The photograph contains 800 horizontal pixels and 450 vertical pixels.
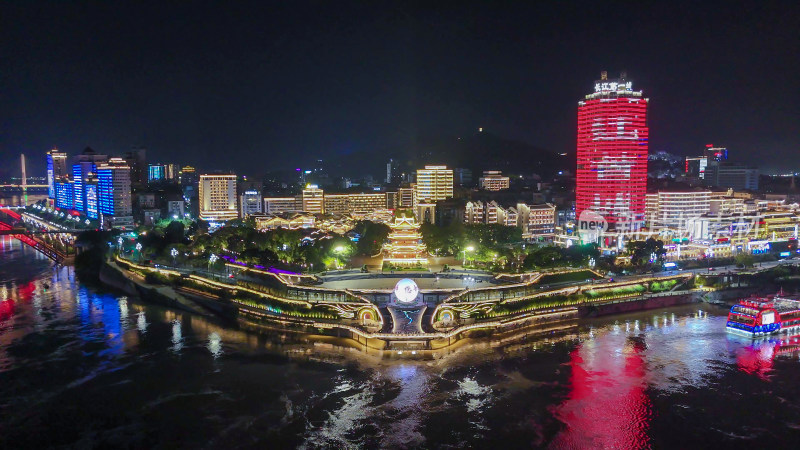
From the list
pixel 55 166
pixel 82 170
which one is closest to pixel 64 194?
pixel 82 170

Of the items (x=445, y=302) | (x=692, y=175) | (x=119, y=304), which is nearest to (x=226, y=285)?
(x=119, y=304)

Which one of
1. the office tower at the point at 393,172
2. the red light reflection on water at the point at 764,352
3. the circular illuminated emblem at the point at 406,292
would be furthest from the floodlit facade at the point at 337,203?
the red light reflection on water at the point at 764,352

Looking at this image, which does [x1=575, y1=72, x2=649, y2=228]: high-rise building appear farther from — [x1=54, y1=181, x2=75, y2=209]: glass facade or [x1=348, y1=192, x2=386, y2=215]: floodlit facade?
[x1=54, y1=181, x2=75, y2=209]: glass facade

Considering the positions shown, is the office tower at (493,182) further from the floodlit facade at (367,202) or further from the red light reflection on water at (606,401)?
the red light reflection on water at (606,401)

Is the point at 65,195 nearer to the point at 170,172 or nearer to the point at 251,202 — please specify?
the point at 251,202

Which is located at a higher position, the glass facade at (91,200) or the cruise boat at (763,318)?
the glass facade at (91,200)

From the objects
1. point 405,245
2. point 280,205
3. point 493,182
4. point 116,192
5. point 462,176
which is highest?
point 462,176

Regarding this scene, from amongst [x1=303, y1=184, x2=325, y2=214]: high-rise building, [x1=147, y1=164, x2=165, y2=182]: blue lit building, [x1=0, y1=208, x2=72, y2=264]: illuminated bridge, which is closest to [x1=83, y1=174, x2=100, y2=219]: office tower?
[x1=0, y1=208, x2=72, y2=264]: illuminated bridge
